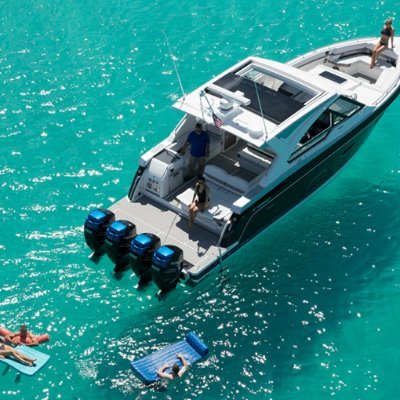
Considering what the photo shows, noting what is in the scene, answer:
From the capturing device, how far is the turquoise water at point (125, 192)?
1652cm

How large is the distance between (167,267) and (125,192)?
14.8ft

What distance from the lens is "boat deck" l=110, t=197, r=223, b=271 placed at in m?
17.1

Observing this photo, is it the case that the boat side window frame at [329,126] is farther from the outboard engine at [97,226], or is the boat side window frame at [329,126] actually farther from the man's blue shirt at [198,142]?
the outboard engine at [97,226]

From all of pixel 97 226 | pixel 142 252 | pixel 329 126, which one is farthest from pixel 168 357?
pixel 329 126

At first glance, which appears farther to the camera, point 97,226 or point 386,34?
point 386,34

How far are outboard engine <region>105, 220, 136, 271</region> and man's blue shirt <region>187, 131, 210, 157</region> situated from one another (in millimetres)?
2476

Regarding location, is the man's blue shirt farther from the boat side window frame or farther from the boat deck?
the boat side window frame

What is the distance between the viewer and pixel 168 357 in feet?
53.5

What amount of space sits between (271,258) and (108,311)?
403 cm

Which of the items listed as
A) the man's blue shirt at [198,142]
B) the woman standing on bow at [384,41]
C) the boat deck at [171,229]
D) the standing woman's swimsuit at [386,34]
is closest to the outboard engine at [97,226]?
the boat deck at [171,229]

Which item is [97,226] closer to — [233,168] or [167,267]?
[167,267]

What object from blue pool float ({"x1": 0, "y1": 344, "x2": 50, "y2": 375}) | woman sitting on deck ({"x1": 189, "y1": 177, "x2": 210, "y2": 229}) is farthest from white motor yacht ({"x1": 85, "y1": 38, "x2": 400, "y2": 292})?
blue pool float ({"x1": 0, "y1": 344, "x2": 50, "y2": 375})

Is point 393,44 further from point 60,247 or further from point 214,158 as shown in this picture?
point 60,247

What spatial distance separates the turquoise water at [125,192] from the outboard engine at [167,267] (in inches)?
30.8
